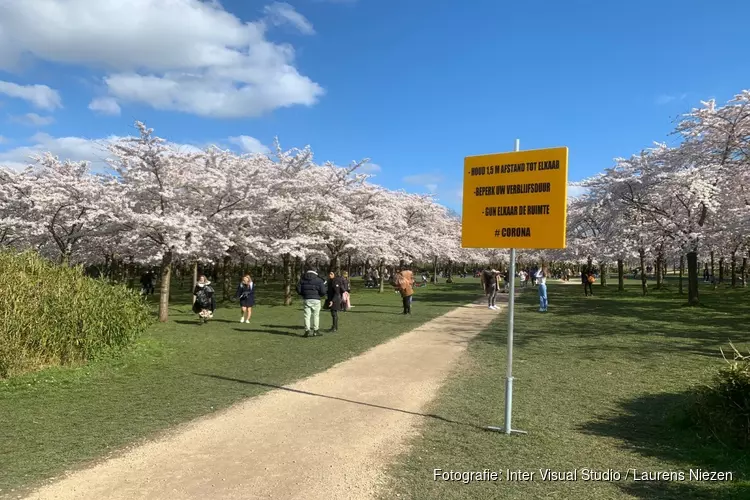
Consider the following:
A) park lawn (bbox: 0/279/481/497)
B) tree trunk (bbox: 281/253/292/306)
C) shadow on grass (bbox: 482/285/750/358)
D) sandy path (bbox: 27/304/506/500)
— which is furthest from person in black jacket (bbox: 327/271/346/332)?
tree trunk (bbox: 281/253/292/306)

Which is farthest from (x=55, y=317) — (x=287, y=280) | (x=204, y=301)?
(x=287, y=280)

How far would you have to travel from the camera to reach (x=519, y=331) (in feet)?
45.8

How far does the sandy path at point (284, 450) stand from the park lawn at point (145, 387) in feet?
1.35

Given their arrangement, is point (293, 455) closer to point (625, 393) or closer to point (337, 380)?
point (337, 380)

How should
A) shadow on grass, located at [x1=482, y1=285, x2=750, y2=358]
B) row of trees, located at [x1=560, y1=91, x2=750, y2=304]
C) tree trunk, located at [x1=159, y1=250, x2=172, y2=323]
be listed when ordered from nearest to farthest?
shadow on grass, located at [x1=482, y1=285, x2=750, y2=358] < tree trunk, located at [x1=159, y1=250, x2=172, y2=323] < row of trees, located at [x1=560, y1=91, x2=750, y2=304]

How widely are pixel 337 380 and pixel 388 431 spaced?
261 centimetres

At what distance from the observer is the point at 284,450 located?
4859 mm

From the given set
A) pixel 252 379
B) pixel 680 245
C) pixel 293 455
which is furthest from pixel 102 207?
pixel 680 245

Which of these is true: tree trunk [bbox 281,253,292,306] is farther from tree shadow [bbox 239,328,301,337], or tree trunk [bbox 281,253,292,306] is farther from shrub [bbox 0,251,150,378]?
shrub [bbox 0,251,150,378]

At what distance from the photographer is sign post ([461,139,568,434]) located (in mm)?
5184

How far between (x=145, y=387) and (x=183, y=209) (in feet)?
33.7

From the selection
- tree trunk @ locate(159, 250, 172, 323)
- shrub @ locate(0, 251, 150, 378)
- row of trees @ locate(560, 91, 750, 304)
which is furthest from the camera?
row of trees @ locate(560, 91, 750, 304)

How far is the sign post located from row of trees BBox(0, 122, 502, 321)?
10362 millimetres

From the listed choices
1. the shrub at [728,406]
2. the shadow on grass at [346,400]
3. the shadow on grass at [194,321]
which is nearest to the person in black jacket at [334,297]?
the shadow on grass at [194,321]
